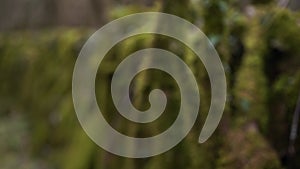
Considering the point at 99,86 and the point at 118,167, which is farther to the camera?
the point at 99,86

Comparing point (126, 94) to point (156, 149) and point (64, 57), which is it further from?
point (64, 57)

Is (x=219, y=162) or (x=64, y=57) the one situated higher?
(x=64, y=57)

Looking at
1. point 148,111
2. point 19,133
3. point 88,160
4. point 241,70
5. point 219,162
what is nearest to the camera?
point 219,162

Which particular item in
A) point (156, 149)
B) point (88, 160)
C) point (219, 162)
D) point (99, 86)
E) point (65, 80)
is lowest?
point (219, 162)

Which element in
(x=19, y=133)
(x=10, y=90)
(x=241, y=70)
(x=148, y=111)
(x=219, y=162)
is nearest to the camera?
(x=219, y=162)

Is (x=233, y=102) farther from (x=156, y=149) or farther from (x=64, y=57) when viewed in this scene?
(x=64, y=57)

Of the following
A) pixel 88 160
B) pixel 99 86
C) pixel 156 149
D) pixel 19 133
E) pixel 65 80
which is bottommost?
pixel 156 149

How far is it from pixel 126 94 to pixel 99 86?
0.52m

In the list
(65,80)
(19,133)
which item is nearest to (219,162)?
(65,80)

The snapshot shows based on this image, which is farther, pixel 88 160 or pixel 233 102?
pixel 88 160

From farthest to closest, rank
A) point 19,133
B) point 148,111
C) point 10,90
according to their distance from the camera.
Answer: point 10,90
point 19,133
point 148,111

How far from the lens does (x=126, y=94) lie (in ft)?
6.02

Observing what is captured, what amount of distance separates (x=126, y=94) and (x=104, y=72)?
1.73ft

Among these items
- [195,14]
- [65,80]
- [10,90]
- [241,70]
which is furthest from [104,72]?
[10,90]
